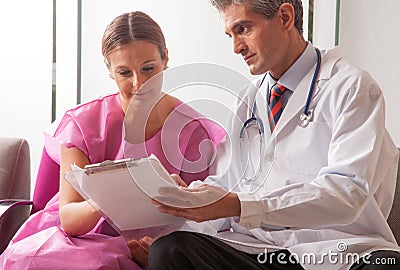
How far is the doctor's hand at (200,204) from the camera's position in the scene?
169 cm

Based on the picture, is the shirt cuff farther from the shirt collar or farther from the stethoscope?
the shirt collar

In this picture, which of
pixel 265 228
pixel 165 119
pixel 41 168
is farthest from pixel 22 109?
pixel 265 228

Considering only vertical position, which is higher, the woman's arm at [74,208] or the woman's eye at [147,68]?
the woman's eye at [147,68]

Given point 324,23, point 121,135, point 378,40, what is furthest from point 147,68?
point 378,40

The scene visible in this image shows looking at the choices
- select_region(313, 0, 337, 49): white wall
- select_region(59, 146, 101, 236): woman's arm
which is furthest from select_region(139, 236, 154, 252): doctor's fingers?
select_region(313, 0, 337, 49): white wall

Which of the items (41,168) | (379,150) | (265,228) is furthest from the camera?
(41,168)

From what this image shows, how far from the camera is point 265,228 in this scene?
189 centimetres

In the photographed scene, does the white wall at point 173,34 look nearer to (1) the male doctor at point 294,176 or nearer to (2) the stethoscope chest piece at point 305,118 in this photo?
(1) the male doctor at point 294,176

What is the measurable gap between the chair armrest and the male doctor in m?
0.64

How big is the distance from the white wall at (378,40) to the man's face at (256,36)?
951mm

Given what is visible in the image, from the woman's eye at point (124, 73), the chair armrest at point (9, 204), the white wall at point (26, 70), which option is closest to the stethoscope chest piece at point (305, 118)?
the woman's eye at point (124, 73)

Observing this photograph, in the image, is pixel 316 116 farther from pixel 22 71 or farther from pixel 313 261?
pixel 22 71

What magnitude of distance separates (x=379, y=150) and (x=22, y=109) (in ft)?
5.36

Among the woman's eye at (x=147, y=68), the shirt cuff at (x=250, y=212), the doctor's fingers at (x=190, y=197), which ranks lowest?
the shirt cuff at (x=250, y=212)
